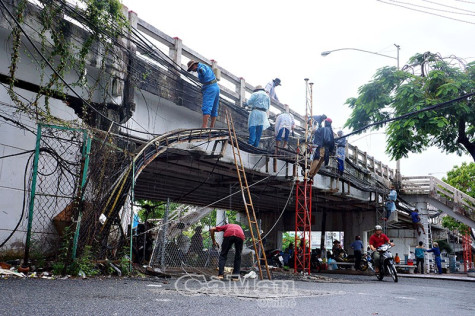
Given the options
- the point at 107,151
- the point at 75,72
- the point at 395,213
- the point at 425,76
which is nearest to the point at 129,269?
the point at 107,151

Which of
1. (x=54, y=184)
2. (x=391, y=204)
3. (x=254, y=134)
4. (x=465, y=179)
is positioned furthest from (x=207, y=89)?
(x=465, y=179)

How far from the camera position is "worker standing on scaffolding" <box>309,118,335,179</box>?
49.3ft

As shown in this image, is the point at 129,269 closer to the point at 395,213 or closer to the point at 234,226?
the point at 234,226

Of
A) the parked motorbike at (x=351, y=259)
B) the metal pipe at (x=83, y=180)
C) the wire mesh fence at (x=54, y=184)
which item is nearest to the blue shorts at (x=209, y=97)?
the wire mesh fence at (x=54, y=184)

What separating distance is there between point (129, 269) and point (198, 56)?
23.2 ft

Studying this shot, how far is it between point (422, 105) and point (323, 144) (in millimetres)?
6449

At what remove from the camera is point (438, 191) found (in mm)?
28375

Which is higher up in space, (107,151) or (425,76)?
(425,76)

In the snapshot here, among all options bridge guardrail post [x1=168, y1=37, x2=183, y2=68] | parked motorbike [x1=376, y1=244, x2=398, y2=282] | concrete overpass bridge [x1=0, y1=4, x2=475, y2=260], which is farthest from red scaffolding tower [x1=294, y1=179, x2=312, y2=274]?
bridge guardrail post [x1=168, y1=37, x2=183, y2=68]

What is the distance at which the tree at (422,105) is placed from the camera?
19234 millimetres

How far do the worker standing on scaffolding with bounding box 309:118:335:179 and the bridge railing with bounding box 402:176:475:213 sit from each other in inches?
581

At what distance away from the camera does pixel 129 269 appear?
9.62 meters

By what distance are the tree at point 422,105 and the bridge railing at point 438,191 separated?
5.15 meters

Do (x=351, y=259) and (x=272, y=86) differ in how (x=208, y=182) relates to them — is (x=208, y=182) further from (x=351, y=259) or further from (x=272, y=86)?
(x=351, y=259)
